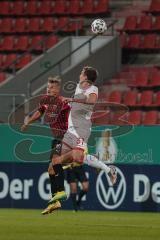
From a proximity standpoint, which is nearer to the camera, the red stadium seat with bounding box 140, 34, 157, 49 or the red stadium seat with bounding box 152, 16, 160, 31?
the red stadium seat with bounding box 140, 34, 157, 49

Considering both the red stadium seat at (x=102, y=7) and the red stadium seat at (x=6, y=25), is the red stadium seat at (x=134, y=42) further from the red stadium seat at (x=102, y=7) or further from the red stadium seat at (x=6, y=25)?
the red stadium seat at (x=6, y=25)

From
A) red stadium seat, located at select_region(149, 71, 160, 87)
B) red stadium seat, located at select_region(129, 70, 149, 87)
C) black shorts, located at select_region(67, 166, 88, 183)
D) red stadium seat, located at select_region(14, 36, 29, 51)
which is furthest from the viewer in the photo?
red stadium seat, located at select_region(14, 36, 29, 51)

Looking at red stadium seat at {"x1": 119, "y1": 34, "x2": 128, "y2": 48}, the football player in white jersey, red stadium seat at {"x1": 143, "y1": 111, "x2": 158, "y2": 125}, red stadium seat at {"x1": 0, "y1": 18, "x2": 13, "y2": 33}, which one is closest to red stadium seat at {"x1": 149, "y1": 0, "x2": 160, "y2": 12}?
red stadium seat at {"x1": 119, "y1": 34, "x2": 128, "y2": 48}

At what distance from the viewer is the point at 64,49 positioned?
24.9m

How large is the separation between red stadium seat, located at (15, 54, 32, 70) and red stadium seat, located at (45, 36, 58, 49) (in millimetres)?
581

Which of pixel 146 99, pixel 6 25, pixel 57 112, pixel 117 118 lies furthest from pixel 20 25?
pixel 57 112

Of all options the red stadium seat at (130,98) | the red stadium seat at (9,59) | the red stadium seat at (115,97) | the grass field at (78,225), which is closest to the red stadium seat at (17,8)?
the red stadium seat at (9,59)

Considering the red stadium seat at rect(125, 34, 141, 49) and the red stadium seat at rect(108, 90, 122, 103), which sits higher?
the red stadium seat at rect(125, 34, 141, 49)

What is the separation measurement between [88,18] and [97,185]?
1019 cm

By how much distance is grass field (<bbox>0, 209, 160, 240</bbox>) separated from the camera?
35.9 ft

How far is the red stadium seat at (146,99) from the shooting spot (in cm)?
2214

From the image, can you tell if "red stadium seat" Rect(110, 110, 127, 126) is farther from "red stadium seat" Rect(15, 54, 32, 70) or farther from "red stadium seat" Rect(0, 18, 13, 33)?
"red stadium seat" Rect(0, 18, 13, 33)

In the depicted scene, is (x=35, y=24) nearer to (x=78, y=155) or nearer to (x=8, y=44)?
(x=8, y=44)

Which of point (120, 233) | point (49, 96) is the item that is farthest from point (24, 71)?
point (120, 233)
